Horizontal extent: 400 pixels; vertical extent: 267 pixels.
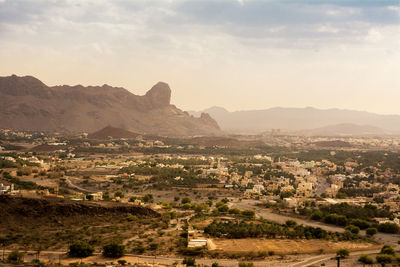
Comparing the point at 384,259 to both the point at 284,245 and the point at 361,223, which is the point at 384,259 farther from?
the point at 361,223

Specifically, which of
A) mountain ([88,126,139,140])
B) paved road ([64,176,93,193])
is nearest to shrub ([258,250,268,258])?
paved road ([64,176,93,193])

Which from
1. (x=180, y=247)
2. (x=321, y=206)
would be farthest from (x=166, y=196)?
(x=180, y=247)

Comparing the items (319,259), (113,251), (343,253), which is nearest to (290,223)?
(343,253)

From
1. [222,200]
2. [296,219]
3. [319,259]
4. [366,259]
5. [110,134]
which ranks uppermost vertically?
[110,134]

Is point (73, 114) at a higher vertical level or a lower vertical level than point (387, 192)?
higher

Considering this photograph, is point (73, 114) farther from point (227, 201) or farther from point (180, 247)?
point (180, 247)

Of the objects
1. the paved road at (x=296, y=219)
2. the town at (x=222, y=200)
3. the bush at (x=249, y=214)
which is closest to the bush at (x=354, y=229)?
the town at (x=222, y=200)

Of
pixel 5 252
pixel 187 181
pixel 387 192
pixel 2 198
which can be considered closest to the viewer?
pixel 5 252
